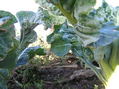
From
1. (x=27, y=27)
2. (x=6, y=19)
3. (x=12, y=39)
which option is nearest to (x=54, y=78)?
(x=27, y=27)

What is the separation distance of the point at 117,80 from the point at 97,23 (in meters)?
0.35

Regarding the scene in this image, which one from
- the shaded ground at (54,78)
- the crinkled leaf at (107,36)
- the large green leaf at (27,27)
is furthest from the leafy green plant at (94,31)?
the shaded ground at (54,78)

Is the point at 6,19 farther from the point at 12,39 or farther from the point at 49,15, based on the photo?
the point at 49,15

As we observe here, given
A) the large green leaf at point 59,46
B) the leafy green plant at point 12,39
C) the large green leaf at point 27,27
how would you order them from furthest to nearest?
the large green leaf at point 27,27, the large green leaf at point 59,46, the leafy green plant at point 12,39

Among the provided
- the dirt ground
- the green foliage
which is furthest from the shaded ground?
the green foliage

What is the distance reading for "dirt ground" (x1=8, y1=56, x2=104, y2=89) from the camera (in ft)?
9.09

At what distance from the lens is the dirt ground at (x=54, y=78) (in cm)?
277

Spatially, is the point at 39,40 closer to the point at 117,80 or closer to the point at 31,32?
the point at 31,32

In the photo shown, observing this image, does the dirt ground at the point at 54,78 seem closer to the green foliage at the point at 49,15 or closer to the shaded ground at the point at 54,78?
the shaded ground at the point at 54,78

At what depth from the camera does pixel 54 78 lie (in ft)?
9.53

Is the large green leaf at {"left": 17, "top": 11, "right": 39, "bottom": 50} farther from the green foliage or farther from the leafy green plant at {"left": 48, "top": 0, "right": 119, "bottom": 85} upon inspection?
the leafy green plant at {"left": 48, "top": 0, "right": 119, "bottom": 85}

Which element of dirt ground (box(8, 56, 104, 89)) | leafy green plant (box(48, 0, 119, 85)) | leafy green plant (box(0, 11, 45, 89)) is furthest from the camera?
dirt ground (box(8, 56, 104, 89))

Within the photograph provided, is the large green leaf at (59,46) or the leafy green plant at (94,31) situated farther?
the large green leaf at (59,46)

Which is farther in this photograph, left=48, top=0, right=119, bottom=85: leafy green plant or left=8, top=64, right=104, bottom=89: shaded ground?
left=8, top=64, right=104, bottom=89: shaded ground
